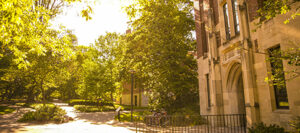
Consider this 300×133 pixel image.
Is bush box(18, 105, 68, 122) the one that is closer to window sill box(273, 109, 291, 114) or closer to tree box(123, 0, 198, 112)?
tree box(123, 0, 198, 112)

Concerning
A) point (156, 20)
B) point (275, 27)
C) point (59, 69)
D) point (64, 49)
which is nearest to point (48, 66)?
point (59, 69)

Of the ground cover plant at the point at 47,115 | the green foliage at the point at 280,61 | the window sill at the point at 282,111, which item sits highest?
the green foliage at the point at 280,61

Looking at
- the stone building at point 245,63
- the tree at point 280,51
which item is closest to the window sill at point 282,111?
the stone building at point 245,63

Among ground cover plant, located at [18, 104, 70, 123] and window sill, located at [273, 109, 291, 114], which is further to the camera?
ground cover plant, located at [18, 104, 70, 123]

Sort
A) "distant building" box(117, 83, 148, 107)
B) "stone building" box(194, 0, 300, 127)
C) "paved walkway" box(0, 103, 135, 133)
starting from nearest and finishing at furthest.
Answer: "stone building" box(194, 0, 300, 127)
"paved walkway" box(0, 103, 135, 133)
"distant building" box(117, 83, 148, 107)

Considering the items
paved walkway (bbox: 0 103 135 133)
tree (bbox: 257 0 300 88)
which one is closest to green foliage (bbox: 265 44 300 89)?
tree (bbox: 257 0 300 88)

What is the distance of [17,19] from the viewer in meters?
5.79

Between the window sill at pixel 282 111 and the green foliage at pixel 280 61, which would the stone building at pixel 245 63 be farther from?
the green foliage at pixel 280 61

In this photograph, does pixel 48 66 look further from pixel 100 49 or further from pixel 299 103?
pixel 299 103

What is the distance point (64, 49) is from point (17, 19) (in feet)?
14.8

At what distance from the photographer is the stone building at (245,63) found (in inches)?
284

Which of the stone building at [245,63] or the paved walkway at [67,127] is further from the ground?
the stone building at [245,63]

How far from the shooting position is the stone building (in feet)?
23.6

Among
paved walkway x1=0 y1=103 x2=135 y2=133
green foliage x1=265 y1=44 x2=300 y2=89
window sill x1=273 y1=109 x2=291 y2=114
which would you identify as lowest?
paved walkway x1=0 y1=103 x2=135 y2=133
